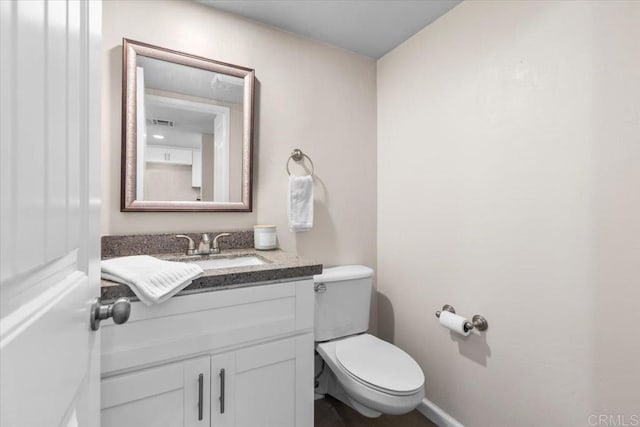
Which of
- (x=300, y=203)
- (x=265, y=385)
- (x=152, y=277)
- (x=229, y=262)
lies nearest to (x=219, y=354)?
(x=265, y=385)

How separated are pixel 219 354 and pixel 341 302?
0.77 meters

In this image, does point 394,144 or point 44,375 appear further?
point 394,144

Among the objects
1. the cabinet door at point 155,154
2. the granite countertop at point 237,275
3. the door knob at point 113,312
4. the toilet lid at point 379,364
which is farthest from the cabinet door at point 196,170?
the toilet lid at point 379,364

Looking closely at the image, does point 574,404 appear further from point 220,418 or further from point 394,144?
point 394,144

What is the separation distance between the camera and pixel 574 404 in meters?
1.08

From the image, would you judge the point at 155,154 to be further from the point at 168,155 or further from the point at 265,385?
the point at 265,385

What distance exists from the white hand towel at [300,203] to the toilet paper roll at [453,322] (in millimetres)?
861

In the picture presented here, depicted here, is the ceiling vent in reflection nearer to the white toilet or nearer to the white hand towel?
the white hand towel

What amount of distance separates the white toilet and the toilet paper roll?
26 centimetres

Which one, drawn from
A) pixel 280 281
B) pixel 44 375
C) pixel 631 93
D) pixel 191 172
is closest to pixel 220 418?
pixel 280 281

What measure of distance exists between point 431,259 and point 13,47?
1.72 m

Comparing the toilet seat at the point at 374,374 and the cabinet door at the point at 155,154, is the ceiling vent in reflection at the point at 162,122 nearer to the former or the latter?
the cabinet door at the point at 155,154

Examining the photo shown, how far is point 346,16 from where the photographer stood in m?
1.61

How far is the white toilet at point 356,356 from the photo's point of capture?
1.21 m
